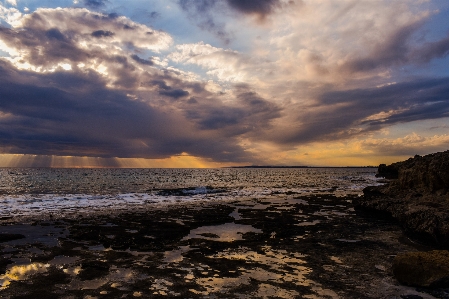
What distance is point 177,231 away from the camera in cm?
1700

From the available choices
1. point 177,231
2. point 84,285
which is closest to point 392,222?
point 177,231

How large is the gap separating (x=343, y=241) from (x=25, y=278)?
13.6 meters

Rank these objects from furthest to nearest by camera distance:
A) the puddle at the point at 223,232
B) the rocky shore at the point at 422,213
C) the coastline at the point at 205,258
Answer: the puddle at the point at 223,232, the rocky shore at the point at 422,213, the coastline at the point at 205,258

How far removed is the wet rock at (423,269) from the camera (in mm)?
8461

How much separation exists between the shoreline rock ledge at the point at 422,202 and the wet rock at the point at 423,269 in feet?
15.3

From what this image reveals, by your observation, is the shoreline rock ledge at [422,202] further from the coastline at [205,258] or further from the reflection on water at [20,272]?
the reflection on water at [20,272]

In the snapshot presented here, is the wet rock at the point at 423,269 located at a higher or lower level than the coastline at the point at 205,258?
higher

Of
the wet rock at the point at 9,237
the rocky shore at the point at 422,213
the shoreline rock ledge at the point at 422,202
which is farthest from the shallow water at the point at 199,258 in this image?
the shoreline rock ledge at the point at 422,202

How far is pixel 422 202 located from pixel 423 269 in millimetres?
12085

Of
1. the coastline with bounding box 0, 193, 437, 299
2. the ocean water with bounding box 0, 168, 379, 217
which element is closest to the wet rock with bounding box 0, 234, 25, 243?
the coastline with bounding box 0, 193, 437, 299

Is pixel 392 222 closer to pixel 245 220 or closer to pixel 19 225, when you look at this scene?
pixel 245 220

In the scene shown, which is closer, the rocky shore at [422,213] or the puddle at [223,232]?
the rocky shore at [422,213]

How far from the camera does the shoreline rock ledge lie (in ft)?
43.8

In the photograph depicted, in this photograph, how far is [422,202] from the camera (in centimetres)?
1869
